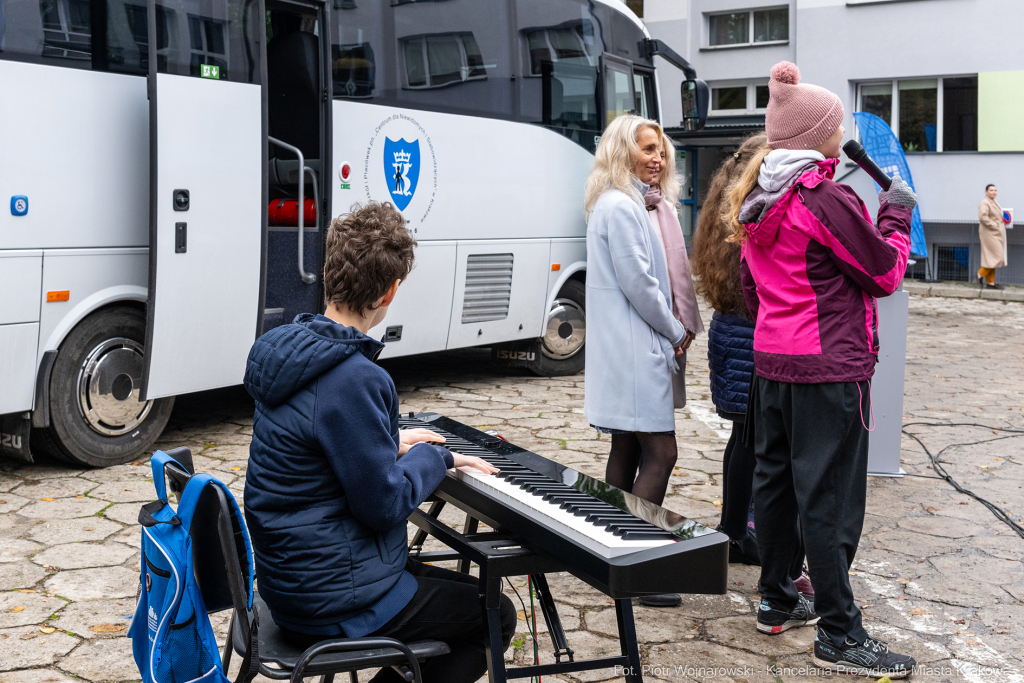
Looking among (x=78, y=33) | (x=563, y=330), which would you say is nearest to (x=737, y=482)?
(x=78, y=33)

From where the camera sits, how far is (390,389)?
240cm

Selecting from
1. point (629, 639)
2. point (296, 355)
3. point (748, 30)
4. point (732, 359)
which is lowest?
point (629, 639)

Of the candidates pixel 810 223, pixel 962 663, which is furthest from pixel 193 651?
pixel 962 663

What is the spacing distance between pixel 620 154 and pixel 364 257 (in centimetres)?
194

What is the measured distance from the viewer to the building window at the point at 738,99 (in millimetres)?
25906

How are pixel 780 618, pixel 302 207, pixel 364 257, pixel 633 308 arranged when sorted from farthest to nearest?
1. pixel 302 207
2. pixel 633 308
3. pixel 780 618
4. pixel 364 257

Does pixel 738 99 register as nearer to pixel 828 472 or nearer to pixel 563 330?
pixel 563 330

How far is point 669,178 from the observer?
427 cm

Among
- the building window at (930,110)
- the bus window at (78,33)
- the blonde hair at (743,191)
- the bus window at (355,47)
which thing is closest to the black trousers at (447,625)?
the blonde hair at (743,191)

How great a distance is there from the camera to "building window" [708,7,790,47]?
1014 inches

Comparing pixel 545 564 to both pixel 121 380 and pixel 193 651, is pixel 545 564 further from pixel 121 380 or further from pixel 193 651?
pixel 121 380

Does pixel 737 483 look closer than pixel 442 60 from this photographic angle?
Yes

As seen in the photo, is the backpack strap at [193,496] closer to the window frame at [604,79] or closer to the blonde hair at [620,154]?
the blonde hair at [620,154]

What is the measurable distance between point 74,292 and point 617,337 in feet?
10.7
